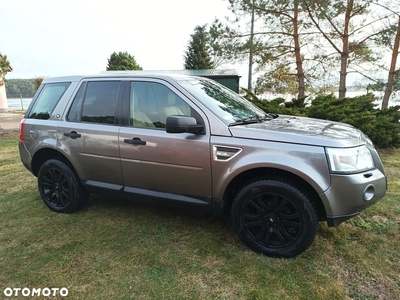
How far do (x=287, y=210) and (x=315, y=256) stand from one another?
53 cm

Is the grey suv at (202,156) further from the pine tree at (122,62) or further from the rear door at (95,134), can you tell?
the pine tree at (122,62)

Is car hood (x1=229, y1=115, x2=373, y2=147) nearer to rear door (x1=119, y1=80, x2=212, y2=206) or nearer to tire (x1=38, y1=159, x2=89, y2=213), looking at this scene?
rear door (x1=119, y1=80, x2=212, y2=206)

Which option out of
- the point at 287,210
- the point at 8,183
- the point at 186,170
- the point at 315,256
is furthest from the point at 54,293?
the point at 8,183

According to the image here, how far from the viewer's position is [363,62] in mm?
11469

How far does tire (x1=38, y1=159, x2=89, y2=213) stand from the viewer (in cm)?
360

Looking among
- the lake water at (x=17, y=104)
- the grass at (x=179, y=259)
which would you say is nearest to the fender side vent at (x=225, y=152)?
the grass at (x=179, y=259)

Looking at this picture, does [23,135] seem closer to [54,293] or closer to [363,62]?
[54,293]

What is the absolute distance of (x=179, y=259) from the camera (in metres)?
2.66

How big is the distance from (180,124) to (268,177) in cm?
94

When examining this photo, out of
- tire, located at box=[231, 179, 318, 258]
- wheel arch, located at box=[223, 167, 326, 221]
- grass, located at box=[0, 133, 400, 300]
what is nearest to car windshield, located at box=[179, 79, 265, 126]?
wheel arch, located at box=[223, 167, 326, 221]

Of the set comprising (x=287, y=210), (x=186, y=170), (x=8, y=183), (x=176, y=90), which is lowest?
(x=8, y=183)

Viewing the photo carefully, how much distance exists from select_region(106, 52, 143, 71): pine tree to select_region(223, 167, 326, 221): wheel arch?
2404cm

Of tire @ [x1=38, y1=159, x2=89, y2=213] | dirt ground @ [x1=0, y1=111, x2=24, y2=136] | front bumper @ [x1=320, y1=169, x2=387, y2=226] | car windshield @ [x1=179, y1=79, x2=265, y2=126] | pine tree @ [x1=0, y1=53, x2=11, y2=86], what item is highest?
pine tree @ [x1=0, y1=53, x2=11, y2=86]

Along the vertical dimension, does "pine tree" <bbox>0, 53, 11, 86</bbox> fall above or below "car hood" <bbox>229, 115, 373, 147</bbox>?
above
